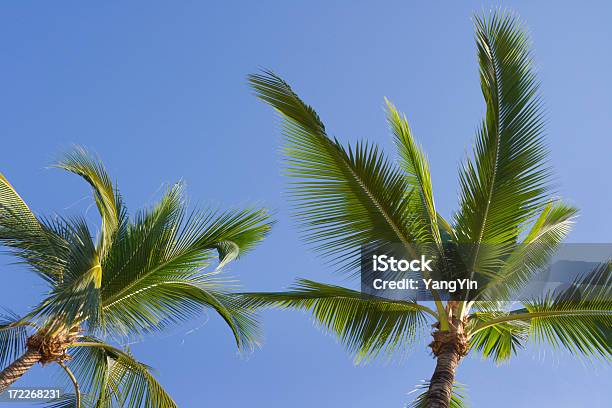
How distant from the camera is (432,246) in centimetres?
848

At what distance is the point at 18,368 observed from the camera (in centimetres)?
810

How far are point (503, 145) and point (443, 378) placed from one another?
8.33 feet

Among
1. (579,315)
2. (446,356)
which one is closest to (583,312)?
(579,315)

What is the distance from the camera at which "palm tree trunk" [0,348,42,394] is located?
806 centimetres

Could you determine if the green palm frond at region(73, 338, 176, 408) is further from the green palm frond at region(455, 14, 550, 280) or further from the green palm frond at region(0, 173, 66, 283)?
the green palm frond at region(455, 14, 550, 280)

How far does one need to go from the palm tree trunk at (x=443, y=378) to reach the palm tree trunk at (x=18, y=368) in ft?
14.0

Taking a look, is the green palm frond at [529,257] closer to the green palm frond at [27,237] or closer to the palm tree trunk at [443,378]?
the palm tree trunk at [443,378]

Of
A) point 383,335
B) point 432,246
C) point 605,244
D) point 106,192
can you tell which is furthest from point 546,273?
point 106,192

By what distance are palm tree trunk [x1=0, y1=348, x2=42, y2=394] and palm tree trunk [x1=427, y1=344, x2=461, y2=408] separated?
428 centimetres

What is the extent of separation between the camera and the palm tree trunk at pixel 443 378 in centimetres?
748

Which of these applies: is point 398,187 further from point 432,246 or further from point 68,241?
point 68,241

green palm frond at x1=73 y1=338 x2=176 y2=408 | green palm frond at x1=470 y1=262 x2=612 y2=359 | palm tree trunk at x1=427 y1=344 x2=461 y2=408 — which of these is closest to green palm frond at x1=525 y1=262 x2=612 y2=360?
green palm frond at x1=470 y1=262 x2=612 y2=359

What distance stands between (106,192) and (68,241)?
4.07 ft

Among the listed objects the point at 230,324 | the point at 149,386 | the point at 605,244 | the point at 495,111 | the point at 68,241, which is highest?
the point at 495,111
